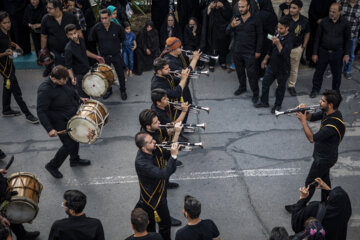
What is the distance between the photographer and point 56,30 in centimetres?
883

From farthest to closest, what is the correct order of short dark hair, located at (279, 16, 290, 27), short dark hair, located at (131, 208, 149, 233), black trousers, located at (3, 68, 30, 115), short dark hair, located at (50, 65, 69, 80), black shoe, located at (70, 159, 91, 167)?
black trousers, located at (3, 68, 30, 115) → short dark hair, located at (279, 16, 290, 27) → black shoe, located at (70, 159, 91, 167) → short dark hair, located at (50, 65, 69, 80) → short dark hair, located at (131, 208, 149, 233)

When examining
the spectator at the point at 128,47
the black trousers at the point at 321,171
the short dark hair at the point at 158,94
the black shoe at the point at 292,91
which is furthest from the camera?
the spectator at the point at 128,47

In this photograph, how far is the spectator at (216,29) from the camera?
9940 millimetres

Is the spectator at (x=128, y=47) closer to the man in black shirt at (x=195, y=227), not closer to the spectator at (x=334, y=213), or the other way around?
the man in black shirt at (x=195, y=227)

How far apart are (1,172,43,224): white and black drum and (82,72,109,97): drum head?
10.3ft

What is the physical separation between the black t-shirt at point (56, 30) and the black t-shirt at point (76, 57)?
0.84 meters

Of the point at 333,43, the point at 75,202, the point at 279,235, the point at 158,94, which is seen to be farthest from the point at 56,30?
the point at 279,235

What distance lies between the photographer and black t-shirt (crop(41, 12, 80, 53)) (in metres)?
8.80

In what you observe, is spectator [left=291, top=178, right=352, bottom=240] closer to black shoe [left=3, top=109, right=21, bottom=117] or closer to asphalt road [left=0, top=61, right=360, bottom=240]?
asphalt road [left=0, top=61, right=360, bottom=240]

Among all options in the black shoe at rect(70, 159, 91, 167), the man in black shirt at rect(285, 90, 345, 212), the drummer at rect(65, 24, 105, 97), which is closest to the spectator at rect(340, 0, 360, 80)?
the man in black shirt at rect(285, 90, 345, 212)

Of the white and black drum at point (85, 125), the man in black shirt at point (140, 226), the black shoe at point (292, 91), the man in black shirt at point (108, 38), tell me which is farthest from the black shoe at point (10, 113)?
the black shoe at point (292, 91)

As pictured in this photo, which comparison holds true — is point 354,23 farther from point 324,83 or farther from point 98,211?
point 98,211

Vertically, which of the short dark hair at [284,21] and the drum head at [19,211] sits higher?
the short dark hair at [284,21]

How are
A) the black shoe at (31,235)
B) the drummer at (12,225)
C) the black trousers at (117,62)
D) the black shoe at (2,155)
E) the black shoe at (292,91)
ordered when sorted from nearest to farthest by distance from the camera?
the drummer at (12,225) < the black shoe at (31,235) < the black shoe at (2,155) < the black trousers at (117,62) < the black shoe at (292,91)
